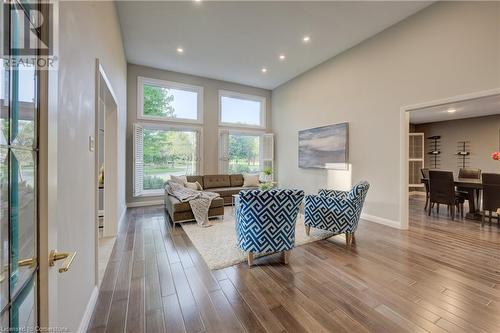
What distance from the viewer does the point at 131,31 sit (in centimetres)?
411

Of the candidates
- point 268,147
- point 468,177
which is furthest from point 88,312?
point 468,177

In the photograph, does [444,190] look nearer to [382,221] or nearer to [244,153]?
[382,221]

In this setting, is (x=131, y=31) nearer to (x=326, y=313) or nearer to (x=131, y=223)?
(x=131, y=223)

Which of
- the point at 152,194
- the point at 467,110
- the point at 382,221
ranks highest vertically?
the point at 467,110

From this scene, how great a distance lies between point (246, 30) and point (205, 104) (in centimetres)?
278

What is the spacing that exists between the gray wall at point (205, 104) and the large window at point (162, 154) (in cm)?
25

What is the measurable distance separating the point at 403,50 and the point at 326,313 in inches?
171

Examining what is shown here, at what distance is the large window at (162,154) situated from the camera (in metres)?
5.59

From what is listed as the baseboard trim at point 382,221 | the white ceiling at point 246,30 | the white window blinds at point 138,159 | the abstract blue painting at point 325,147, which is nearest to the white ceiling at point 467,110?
the abstract blue painting at point 325,147

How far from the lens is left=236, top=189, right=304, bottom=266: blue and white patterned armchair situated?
2416mm

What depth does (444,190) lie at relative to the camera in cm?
439

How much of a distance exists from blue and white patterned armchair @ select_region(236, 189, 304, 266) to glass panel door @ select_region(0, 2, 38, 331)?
1848 mm

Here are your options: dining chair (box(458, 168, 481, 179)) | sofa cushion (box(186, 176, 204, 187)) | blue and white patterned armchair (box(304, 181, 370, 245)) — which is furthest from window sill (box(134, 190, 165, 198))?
dining chair (box(458, 168, 481, 179))

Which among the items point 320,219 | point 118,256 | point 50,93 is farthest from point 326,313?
point 118,256
